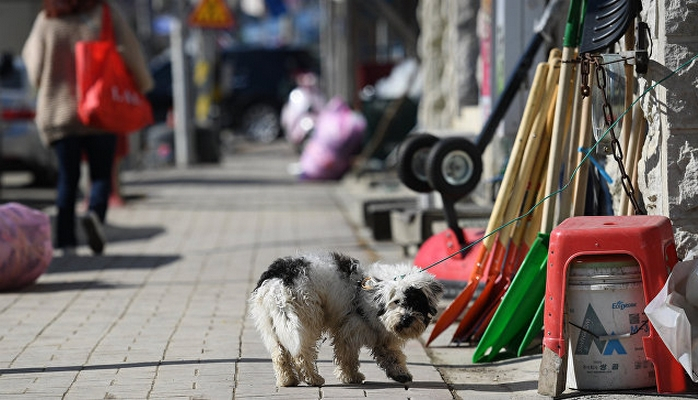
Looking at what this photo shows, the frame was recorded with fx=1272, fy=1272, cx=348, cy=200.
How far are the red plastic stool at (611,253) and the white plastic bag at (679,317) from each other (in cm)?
7

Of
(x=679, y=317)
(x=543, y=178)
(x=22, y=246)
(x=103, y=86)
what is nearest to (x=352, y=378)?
(x=679, y=317)

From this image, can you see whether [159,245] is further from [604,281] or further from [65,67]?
[604,281]

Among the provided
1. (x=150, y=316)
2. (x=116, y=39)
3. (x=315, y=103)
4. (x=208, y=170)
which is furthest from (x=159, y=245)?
(x=315, y=103)

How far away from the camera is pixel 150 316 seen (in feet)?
23.6

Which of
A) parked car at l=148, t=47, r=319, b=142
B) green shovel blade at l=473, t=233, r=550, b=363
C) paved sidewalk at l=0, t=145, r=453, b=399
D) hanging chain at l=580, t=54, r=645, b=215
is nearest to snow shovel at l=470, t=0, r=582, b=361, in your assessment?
→ green shovel blade at l=473, t=233, r=550, b=363

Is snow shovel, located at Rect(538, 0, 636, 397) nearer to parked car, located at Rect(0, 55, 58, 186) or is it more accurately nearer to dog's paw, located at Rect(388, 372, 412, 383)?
dog's paw, located at Rect(388, 372, 412, 383)

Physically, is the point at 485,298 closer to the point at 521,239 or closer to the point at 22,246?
the point at 521,239

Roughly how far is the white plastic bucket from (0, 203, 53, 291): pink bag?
13.6 feet

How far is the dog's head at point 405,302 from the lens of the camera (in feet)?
16.9

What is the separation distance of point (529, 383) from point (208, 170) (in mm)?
16430

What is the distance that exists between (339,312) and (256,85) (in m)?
30.3

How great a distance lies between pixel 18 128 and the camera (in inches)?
667

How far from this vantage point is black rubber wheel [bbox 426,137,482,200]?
713 centimetres

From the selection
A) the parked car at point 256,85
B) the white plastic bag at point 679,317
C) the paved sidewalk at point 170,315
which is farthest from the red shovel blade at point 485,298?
the parked car at point 256,85
